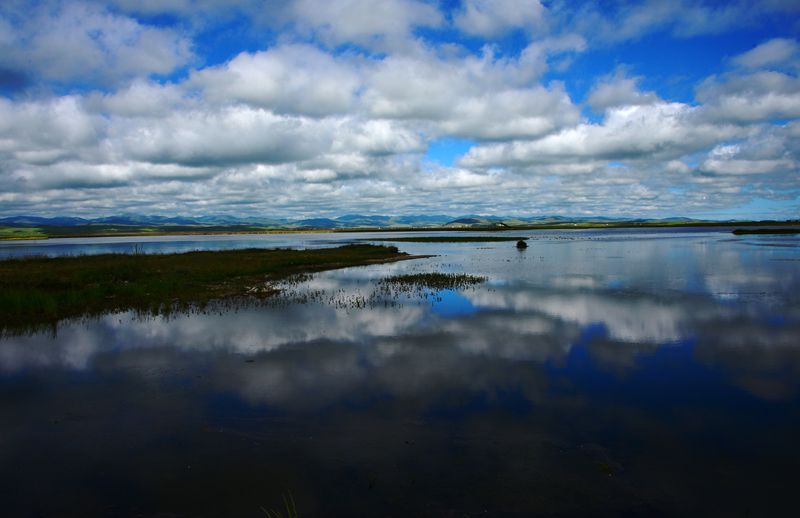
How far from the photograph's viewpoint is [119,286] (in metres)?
35.9

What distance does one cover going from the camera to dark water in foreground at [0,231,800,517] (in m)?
9.30

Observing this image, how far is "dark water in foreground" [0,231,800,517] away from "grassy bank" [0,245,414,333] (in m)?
4.49

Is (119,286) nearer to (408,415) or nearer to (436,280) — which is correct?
(436,280)

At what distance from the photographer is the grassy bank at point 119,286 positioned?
27.8 metres

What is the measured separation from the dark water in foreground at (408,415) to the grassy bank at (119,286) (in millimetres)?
4494

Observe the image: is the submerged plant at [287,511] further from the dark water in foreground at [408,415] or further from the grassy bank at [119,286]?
the grassy bank at [119,286]

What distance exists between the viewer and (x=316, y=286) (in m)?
39.6

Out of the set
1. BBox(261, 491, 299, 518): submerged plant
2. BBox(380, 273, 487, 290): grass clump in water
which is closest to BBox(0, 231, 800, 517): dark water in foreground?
BBox(261, 491, 299, 518): submerged plant

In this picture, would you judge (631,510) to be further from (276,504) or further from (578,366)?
(578,366)

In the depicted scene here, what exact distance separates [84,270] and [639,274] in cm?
5466

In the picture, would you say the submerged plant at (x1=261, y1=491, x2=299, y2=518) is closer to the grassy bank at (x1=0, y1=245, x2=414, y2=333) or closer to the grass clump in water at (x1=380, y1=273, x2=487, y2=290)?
the grassy bank at (x1=0, y1=245, x2=414, y2=333)

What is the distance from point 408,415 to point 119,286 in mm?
32249

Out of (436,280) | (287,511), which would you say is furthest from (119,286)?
(287,511)

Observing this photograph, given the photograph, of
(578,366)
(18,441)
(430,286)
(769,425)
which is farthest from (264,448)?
(430,286)
